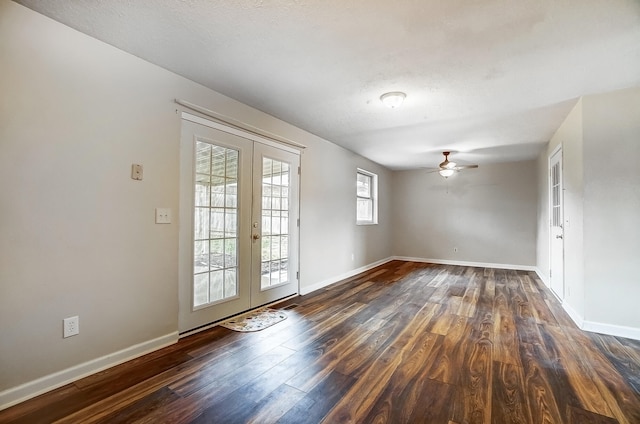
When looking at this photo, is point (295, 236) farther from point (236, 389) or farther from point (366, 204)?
point (366, 204)

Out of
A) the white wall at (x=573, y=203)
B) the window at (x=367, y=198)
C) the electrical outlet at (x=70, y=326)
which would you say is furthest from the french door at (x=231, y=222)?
the white wall at (x=573, y=203)

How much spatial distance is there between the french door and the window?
100 inches

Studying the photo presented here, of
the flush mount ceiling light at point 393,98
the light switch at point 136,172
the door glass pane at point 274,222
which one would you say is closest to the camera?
the light switch at point 136,172

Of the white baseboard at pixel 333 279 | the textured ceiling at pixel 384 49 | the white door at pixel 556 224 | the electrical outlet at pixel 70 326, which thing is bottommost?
the white baseboard at pixel 333 279

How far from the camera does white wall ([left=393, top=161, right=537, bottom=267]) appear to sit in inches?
254

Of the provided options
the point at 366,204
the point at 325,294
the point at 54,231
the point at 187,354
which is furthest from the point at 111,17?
the point at 366,204

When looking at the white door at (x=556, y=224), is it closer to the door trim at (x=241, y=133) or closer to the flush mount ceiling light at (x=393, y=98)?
the flush mount ceiling light at (x=393, y=98)

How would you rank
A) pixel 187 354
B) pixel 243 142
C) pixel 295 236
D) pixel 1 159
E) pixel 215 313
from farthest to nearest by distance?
pixel 295 236 → pixel 243 142 → pixel 215 313 → pixel 187 354 → pixel 1 159

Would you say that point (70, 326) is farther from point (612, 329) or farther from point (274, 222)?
point (612, 329)

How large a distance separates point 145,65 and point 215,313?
7.88 ft

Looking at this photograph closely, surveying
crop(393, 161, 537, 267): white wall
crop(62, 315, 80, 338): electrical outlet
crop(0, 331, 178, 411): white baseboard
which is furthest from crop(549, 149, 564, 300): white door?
crop(62, 315, 80, 338): electrical outlet

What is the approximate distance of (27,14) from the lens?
1.85 m

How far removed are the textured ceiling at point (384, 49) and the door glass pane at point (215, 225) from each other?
2.37 ft

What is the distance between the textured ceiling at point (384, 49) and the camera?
5.94ft
